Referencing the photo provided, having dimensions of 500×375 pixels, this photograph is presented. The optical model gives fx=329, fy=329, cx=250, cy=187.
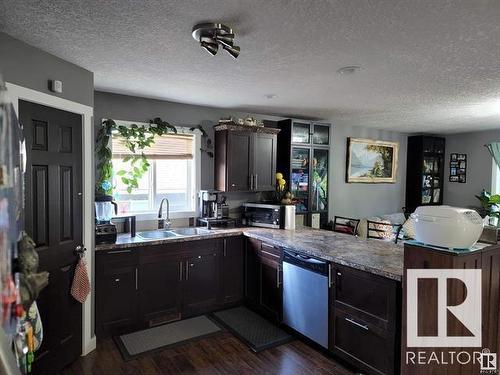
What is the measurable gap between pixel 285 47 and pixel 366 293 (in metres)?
1.87

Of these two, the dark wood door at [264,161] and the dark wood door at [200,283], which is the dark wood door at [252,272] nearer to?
the dark wood door at [200,283]

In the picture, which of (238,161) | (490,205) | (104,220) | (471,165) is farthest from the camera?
(471,165)

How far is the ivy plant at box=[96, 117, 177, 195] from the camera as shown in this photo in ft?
11.4

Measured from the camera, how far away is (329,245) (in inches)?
124

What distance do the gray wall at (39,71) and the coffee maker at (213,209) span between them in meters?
1.76

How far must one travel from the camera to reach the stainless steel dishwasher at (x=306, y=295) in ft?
9.23

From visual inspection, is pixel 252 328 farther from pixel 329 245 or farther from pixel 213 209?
pixel 213 209

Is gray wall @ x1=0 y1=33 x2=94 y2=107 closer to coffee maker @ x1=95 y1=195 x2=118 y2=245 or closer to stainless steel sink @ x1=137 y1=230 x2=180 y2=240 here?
coffee maker @ x1=95 y1=195 x2=118 y2=245

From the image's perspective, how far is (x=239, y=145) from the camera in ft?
13.7

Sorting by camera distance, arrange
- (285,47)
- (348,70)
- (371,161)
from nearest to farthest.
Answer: (285,47), (348,70), (371,161)

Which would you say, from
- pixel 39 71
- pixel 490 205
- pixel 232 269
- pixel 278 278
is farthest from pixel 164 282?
pixel 490 205

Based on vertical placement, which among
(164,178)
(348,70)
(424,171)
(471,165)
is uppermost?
(348,70)

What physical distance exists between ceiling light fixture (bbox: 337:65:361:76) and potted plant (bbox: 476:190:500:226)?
4730 millimetres

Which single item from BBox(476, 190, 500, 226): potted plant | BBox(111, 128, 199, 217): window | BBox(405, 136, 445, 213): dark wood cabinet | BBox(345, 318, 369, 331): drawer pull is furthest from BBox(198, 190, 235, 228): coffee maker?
BBox(476, 190, 500, 226): potted plant
